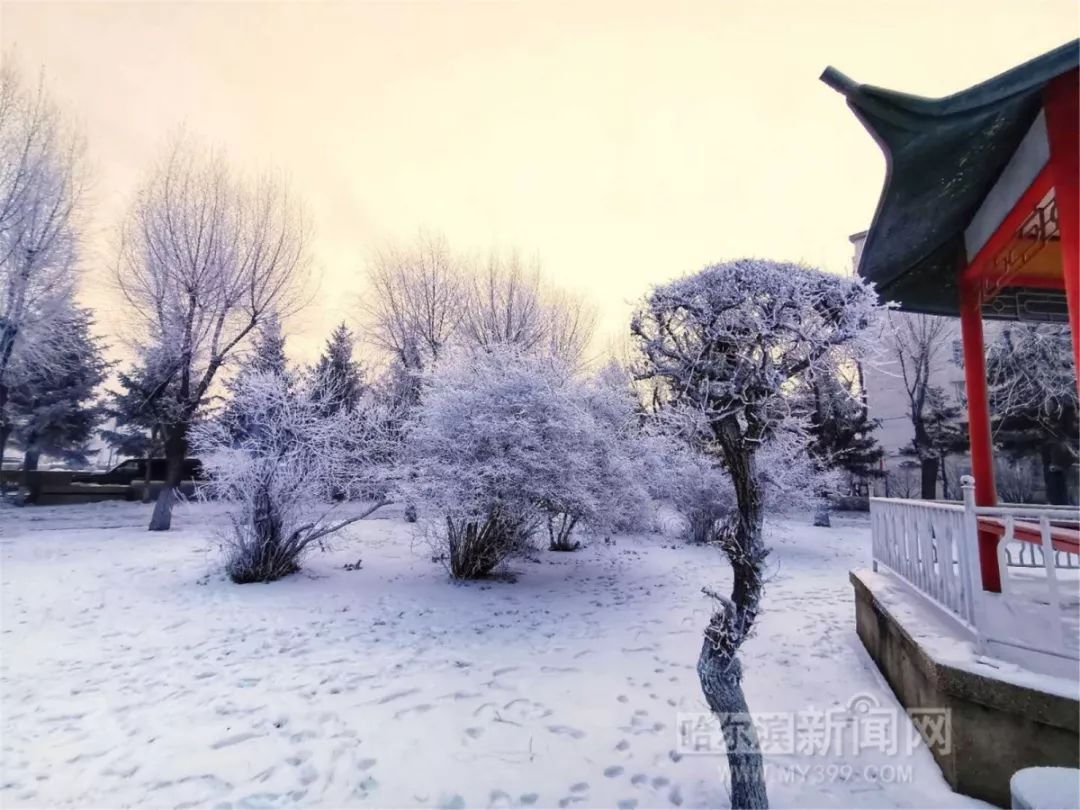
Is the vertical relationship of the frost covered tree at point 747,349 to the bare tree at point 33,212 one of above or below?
below

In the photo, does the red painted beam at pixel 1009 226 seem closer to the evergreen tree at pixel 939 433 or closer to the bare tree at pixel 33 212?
the evergreen tree at pixel 939 433

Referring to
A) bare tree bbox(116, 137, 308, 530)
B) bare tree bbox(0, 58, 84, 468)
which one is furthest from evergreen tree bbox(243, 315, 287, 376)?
bare tree bbox(0, 58, 84, 468)

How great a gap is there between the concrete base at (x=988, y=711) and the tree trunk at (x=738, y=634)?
93 cm

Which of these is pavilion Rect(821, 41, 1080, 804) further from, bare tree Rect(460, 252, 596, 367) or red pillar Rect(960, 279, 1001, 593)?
bare tree Rect(460, 252, 596, 367)

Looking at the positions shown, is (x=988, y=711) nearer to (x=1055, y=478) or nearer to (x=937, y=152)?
(x=937, y=152)

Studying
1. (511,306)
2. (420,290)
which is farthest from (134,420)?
(511,306)

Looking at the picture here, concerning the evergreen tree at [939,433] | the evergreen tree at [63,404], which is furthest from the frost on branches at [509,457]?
the evergreen tree at [63,404]

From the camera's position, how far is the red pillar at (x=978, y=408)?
4.16 meters

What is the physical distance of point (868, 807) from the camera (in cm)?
256

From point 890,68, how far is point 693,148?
3132mm

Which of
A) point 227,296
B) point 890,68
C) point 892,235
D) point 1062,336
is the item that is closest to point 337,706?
point 892,235

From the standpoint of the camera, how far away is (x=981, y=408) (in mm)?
4164

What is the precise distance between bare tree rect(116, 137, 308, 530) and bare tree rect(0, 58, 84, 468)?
1020mm

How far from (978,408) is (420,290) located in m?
14.7
